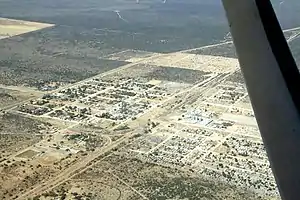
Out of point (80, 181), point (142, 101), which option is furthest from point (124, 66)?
point (80, 181)

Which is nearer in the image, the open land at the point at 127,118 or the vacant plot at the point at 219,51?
the open land at the point at 127,118

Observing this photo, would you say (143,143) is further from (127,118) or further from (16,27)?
(16,27)

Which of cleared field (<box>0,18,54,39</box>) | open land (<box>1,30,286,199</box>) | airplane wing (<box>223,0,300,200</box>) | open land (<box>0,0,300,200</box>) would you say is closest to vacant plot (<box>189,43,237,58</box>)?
open land (<box>0,0,300,200</box>)

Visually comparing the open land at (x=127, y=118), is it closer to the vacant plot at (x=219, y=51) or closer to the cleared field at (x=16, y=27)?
the vacant plot at (x=219, y=51)

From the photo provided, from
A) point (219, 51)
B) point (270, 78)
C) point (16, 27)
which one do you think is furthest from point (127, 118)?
point (16, 27)

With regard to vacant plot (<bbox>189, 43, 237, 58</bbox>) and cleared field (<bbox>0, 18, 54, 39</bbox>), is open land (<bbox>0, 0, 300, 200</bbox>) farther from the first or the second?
cleared field (<bbox>0, 18, 54, 39</bbox>)

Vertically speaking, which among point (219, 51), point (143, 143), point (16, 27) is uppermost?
point (16, 27)

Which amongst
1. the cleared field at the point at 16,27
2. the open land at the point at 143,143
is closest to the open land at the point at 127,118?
the open land at the point at 143,143

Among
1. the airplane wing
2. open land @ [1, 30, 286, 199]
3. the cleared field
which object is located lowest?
open land @ [1, 30, 286, 199]

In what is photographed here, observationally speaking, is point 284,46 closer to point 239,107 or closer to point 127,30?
point 239,107
